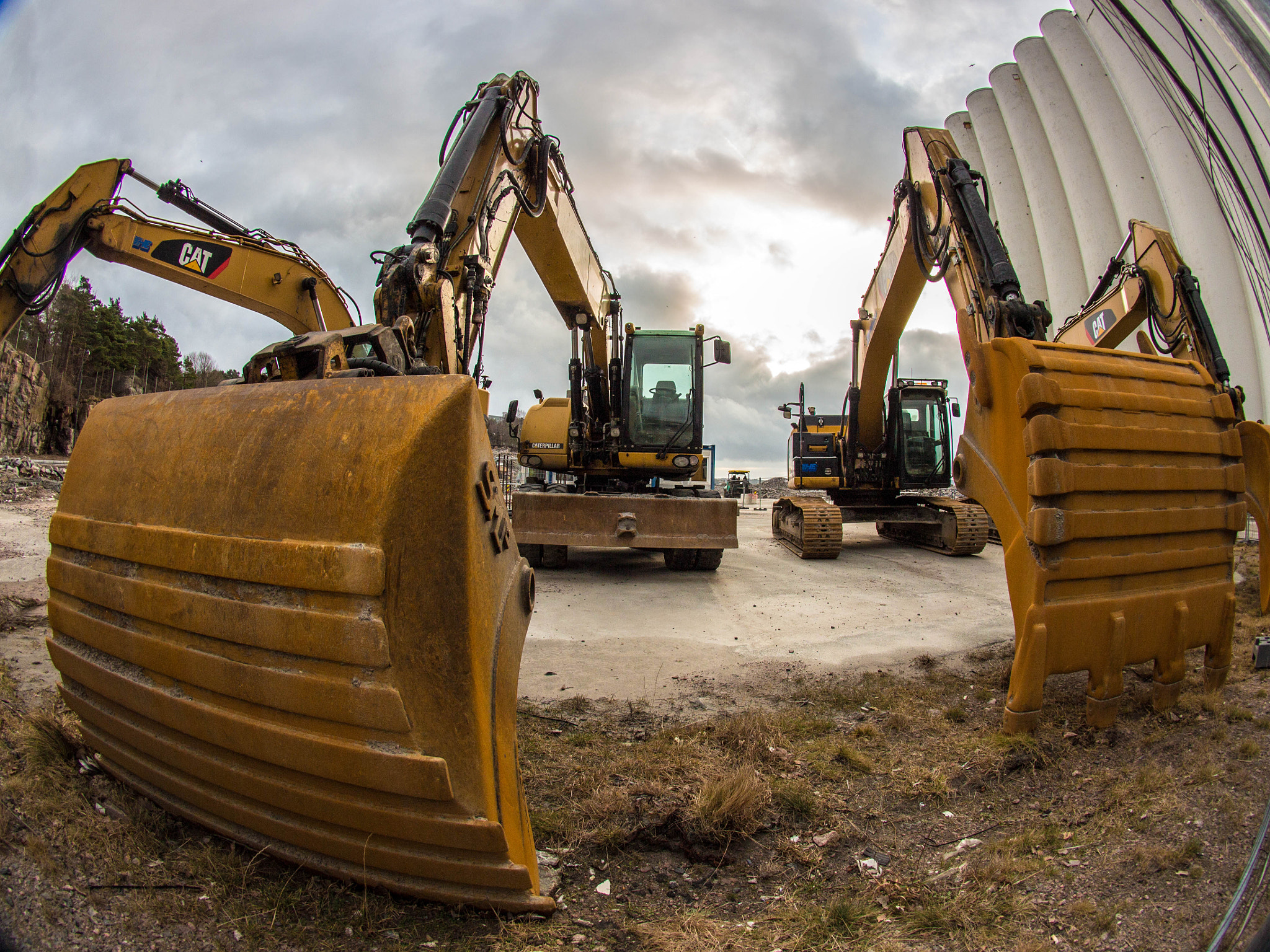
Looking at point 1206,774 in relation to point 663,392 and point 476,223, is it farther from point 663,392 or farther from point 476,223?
point 663,392

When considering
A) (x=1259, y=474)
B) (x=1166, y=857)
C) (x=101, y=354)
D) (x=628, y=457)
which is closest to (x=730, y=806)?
(x=1166, y=857)

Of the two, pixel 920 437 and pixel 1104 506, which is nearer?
pixel 1104 506

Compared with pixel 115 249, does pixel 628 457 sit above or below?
below

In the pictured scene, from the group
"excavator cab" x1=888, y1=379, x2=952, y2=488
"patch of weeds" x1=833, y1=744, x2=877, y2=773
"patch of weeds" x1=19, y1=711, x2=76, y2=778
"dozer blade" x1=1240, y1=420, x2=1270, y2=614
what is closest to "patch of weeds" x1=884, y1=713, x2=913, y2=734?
"patch of weeds" x1=833, y1=744, x2=877, y2=773

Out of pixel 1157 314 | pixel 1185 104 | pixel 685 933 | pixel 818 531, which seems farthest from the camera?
pixel 818 531

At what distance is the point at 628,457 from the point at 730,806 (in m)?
6.62

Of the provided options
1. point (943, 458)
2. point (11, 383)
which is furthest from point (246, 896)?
point (11, 383)

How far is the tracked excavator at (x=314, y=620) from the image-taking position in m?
1.51

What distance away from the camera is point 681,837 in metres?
2.13

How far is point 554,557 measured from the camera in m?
8.43

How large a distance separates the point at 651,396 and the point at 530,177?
373 cm

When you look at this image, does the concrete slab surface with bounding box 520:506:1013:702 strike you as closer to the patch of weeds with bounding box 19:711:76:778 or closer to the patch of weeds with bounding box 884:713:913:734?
the patch of weeds with bounding box 884:713:913:734

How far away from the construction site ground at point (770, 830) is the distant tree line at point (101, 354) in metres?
26.3

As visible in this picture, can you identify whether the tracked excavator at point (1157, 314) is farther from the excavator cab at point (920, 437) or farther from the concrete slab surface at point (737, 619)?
the excavator cab at point (920, 437)
